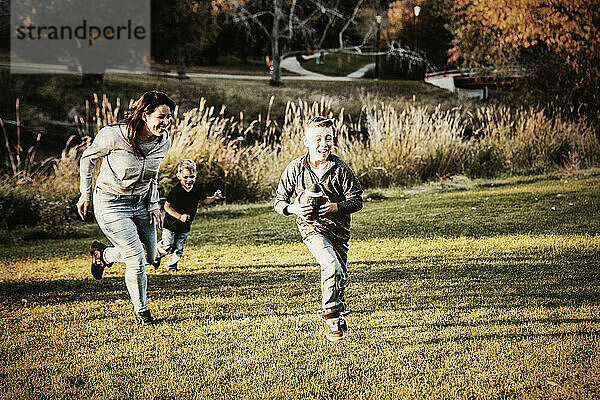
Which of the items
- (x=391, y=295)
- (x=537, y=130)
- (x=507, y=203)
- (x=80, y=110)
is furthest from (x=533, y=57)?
(x=391, y=295)

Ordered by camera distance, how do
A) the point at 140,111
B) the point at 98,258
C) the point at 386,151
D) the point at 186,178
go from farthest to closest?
the point at 386,151 < the point at 186,178 < the point at 98,258 < the point at 140,111

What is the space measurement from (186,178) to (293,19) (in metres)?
25.6

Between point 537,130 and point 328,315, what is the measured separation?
475 inches

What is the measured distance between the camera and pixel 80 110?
23156 mm

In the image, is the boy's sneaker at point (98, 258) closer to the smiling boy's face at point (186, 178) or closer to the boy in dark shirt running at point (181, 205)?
the boy in dark shirt running at point (181, 205)

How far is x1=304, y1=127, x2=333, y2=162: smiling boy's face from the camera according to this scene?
15.2 ft

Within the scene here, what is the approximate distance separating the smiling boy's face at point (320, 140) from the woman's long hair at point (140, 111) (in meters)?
1.15

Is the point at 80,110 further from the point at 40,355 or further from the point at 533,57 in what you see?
the point at 40,355

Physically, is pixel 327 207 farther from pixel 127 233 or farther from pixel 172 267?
pixel 172 267

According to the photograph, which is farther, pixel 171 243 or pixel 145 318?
pixel 171 243

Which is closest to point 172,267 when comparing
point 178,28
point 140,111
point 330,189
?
point 140,111

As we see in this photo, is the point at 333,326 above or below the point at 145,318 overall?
above

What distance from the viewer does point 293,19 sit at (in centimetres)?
3103

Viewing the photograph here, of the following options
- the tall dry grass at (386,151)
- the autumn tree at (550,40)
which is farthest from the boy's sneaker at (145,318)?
the autumn tree at (550,40)
